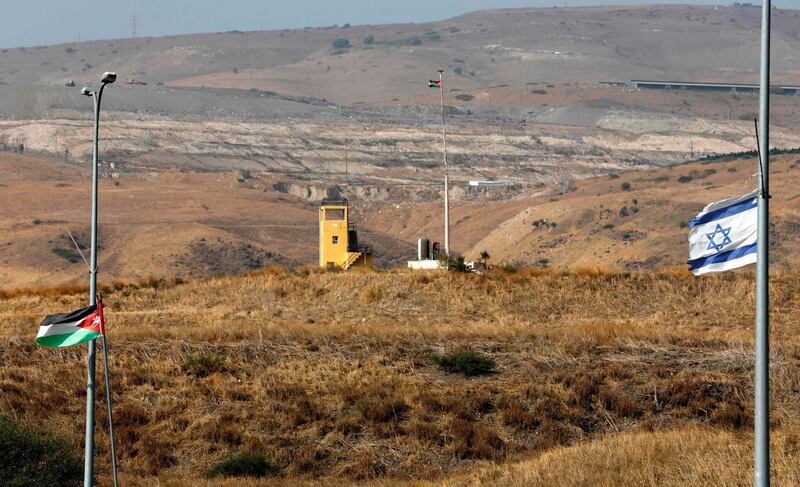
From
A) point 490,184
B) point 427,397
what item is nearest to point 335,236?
point 427,397

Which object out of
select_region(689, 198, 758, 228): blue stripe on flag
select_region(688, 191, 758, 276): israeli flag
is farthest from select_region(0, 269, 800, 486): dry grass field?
select_region(689, 198, 758, 228): blue stripe on flag

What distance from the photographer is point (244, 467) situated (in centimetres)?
2264

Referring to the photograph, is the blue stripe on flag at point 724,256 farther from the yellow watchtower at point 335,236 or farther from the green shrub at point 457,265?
the yellow watchtower at point 335,236

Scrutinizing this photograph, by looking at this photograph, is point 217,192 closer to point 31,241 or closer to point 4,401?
point 31,241

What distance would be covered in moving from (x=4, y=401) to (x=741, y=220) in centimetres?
1626

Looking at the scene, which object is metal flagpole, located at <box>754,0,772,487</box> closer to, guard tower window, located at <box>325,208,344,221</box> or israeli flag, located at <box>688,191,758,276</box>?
israeli flag, located at <box>688,191,758,276</box>

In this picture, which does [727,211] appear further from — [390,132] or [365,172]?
[390,132]

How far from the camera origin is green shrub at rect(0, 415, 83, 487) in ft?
68.1

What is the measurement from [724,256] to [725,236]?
23cm

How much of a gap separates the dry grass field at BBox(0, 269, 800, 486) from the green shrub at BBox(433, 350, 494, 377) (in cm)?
22

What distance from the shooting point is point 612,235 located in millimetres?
82938

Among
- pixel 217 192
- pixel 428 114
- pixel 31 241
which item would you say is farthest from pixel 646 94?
pixel 31 241

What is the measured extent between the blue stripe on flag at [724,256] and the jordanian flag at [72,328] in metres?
8.30

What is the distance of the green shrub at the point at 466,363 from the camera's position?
28.0 m
